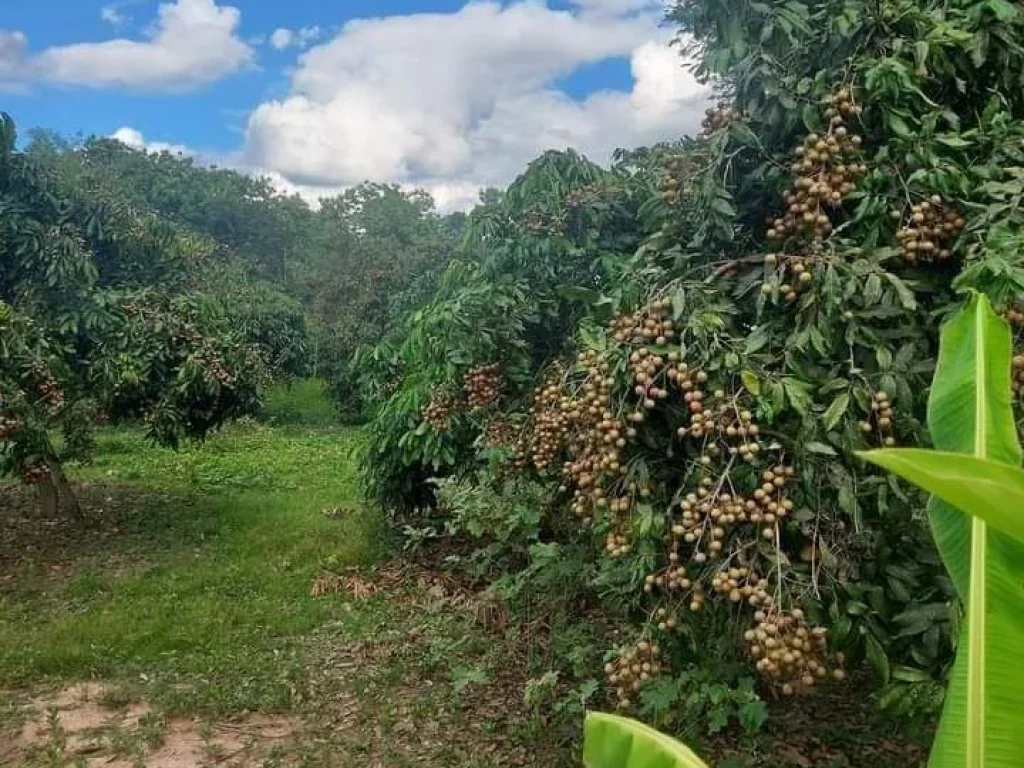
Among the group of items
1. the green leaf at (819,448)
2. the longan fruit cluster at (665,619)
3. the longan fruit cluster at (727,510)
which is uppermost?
the green leaf at (819,448)

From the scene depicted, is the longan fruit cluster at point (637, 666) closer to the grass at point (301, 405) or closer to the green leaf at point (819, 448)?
the green leaf at point (819, 448)

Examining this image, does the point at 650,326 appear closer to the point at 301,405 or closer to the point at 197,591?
the point at 197,591

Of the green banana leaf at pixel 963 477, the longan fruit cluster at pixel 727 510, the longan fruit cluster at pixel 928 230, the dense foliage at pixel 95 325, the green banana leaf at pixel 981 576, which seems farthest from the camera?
the dense foliage at pixel 95 325

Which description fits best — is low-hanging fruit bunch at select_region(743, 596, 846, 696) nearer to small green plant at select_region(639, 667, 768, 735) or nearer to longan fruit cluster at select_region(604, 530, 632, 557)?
longan fruit cluster at select_region(604, 530, 632, 557)

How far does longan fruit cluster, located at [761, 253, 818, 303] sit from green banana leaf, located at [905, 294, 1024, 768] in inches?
33.5

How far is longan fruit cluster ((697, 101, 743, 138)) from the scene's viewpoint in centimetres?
247

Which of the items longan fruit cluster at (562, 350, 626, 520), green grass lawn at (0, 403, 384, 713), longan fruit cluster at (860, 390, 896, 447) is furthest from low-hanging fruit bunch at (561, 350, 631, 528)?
green grass lawn at (0, 403, 384, 713)

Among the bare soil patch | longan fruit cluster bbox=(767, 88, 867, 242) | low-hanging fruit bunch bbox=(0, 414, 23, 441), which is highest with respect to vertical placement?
longan fruit cluster bbox=(767, 88, 867, 242)

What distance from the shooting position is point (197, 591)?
18.4 feet

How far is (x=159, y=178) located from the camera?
2397 cm

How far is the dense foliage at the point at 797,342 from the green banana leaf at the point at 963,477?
103 centimetres

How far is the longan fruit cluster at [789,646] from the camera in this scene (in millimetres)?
1747

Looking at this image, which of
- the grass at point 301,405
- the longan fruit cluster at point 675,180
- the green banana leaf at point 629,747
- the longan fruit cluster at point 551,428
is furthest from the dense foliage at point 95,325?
the grass at point 301,405

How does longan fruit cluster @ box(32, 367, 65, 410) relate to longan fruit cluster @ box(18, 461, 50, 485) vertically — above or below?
above
